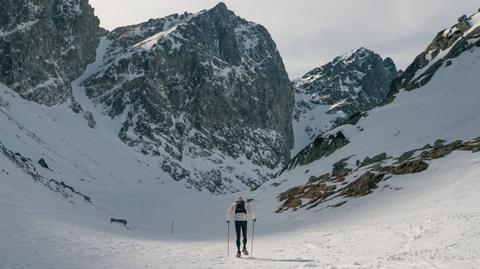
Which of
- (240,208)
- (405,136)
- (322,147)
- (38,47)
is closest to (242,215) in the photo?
(240,208)

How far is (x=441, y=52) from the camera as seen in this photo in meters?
78.6

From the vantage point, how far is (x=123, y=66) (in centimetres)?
18688

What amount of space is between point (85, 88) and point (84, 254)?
18102 centimetres

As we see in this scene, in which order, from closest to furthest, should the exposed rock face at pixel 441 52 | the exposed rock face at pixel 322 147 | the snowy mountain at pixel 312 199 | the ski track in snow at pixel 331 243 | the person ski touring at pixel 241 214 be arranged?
the ski track in snow at pixel 331 243 → the snowy mountain at pixel 312 199 → the person ski touring at pixel 241 214 → the exposed rock face at pixel 322 147 → the exposed rock face at pixel 441 52

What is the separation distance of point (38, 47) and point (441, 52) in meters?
121

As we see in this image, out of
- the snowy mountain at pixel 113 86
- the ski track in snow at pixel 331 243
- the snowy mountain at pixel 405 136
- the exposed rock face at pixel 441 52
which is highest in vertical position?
the snowy mountain at pixel 113 86

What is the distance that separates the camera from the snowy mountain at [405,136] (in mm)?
36234

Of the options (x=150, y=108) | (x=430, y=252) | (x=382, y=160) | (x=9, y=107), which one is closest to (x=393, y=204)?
(x=430, y=252)

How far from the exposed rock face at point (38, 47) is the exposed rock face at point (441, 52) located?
10175cm

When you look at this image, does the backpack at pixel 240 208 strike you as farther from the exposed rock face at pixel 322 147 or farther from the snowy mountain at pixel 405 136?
the exposed rock face at pixel 322 147

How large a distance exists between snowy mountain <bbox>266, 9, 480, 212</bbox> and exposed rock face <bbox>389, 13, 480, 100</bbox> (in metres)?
0.16

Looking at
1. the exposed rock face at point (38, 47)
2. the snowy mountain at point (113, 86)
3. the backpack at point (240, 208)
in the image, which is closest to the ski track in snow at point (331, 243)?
the backpack at point (240, 208)

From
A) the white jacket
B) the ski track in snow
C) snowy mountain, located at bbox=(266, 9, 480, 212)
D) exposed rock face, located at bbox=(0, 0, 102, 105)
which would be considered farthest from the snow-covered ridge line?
the white jacket

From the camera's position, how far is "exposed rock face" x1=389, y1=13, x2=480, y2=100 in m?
70.1
